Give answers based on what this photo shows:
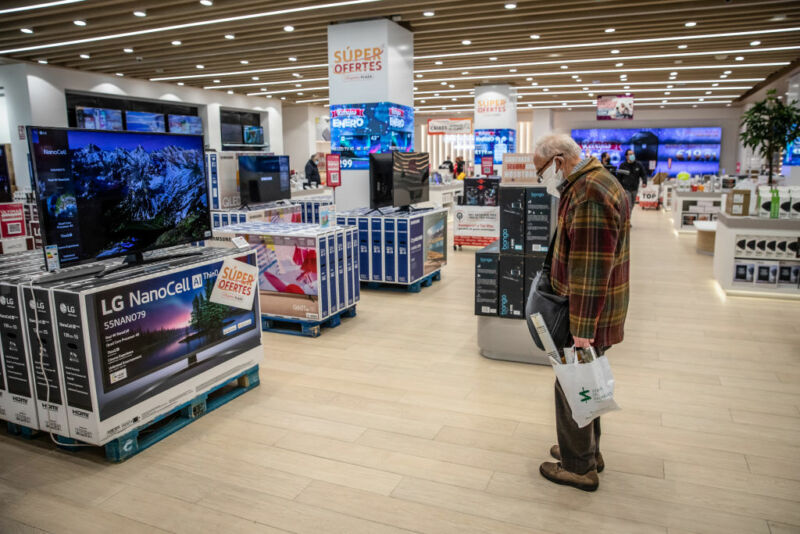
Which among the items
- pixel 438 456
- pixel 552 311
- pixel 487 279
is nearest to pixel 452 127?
pixel 487 279

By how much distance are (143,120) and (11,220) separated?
1256cm

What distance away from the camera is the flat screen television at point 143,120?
16031mm

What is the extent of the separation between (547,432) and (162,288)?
7.63 ft

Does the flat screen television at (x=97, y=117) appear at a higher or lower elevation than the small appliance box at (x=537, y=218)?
higher

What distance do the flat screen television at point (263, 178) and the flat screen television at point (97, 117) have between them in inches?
385

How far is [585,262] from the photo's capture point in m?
2.41

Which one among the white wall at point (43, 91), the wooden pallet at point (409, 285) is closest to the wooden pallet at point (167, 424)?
the wooden pallet at point (409, 285)

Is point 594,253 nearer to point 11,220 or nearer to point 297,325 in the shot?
point 297,325

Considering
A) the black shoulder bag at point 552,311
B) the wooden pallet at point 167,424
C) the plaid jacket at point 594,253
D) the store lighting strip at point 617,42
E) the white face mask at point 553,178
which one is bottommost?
→ the wooden pallet at point 167,424

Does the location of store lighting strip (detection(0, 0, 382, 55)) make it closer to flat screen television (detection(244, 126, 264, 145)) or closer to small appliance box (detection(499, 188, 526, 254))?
small appliance box (detection(499, 188, 526, 254))

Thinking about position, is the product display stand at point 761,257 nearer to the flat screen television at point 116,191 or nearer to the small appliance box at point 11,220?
the flat screen television at point 116,191

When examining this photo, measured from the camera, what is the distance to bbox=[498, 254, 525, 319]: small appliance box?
4.29m

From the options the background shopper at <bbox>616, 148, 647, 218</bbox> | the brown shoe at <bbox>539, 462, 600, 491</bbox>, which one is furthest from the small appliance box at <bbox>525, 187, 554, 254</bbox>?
the background shopper at <bbox>616, 148, 647, 218</bbox>

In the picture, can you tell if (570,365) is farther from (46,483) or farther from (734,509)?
(46,483)
